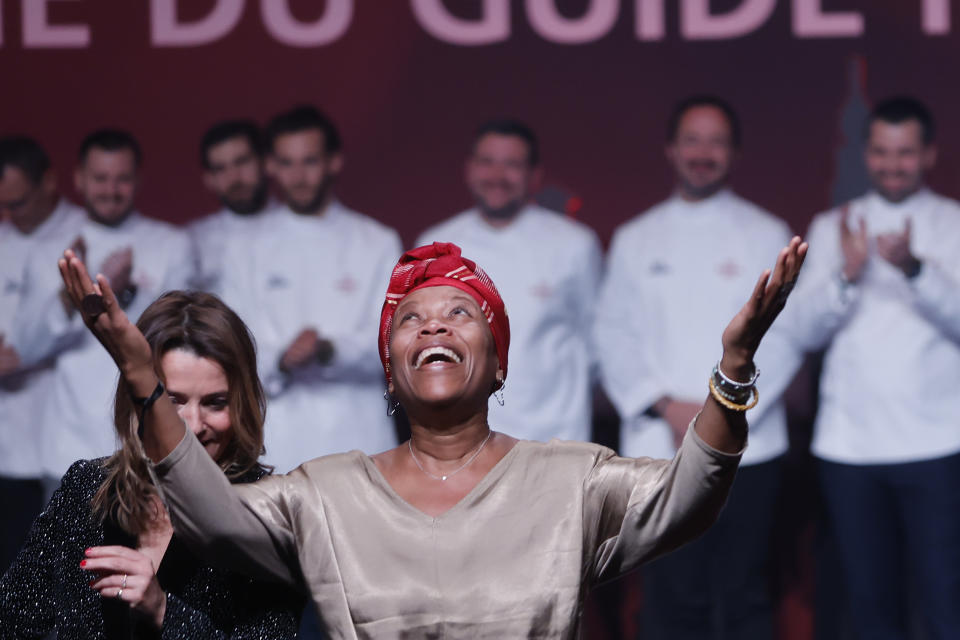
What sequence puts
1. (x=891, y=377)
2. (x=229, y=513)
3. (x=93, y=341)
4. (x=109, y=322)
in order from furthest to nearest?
1. (x=93, y=341)
2. (x=891, y=377)
3. (x=229, y=513)
4. (x=109, y=322)

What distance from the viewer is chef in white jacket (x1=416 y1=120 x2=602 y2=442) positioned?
4.17 metres

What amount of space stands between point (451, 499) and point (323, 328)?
8.11 ft

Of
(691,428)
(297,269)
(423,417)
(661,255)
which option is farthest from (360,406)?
(691,428)

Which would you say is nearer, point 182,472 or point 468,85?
point 182,472

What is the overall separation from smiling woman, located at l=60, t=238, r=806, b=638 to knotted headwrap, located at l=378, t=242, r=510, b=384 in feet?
0.04

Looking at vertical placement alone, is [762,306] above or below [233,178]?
below

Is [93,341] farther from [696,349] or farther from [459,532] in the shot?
[459,532]

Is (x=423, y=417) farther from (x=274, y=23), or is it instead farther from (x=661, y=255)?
(x=274, y=23)

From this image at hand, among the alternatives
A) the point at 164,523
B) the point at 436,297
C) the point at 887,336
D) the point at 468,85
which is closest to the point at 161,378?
the point at 164,523

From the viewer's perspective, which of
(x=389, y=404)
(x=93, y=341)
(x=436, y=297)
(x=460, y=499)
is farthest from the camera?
(x=93, y=341)

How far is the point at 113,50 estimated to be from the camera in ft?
14.3

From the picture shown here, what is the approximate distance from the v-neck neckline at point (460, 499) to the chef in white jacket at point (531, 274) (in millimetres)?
2265

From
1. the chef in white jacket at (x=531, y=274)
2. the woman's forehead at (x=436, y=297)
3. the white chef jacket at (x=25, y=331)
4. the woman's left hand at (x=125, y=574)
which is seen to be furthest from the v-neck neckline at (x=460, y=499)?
the white chef jacket at (x=25, y=331)

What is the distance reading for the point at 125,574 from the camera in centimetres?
Answer: 178
